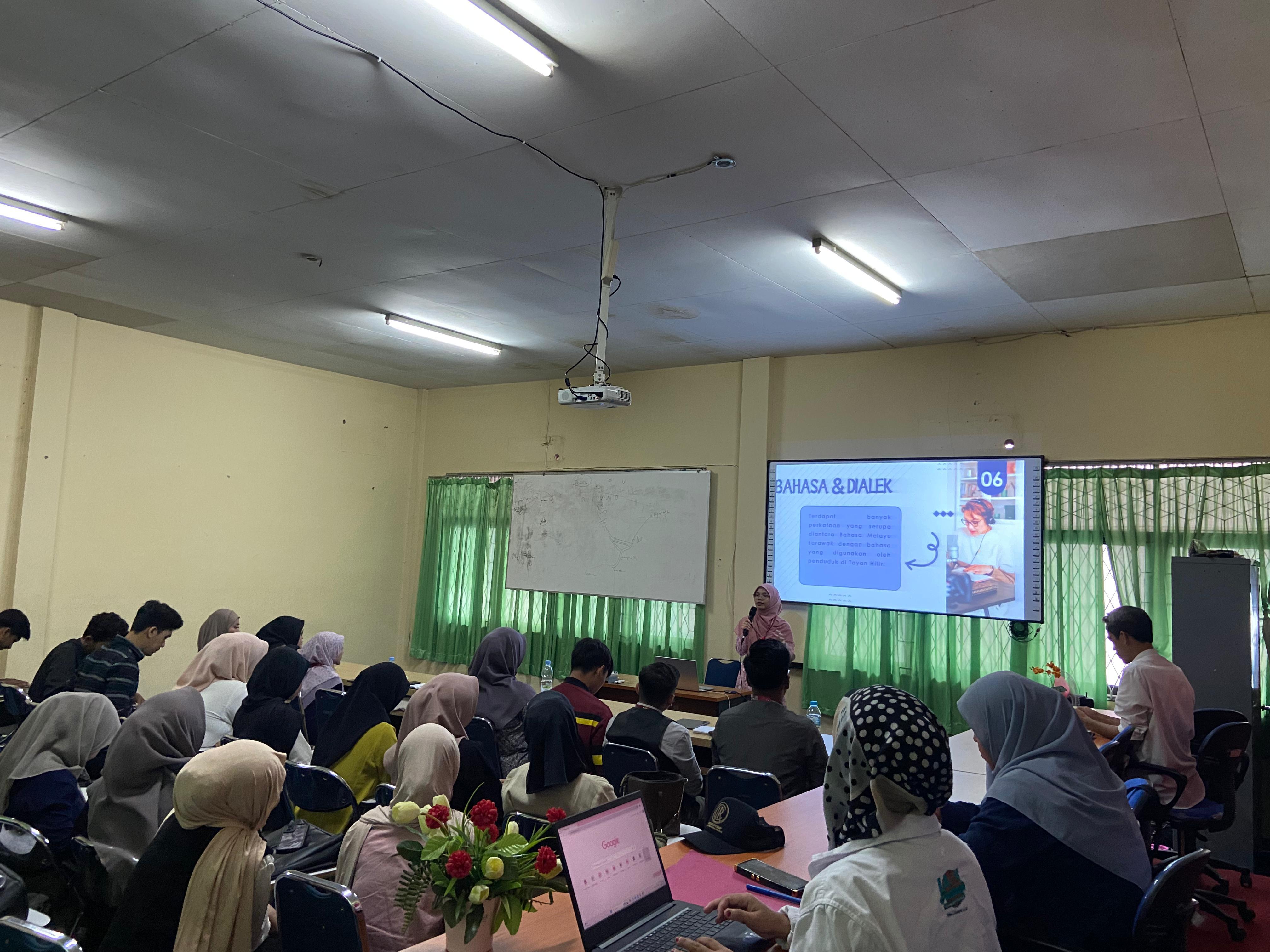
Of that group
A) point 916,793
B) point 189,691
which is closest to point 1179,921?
point 916,793

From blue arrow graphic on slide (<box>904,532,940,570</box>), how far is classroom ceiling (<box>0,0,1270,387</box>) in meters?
1.39

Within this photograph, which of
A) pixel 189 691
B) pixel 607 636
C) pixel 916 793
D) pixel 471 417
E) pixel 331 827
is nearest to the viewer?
pixel 916 793

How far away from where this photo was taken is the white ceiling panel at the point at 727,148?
3.00 metres

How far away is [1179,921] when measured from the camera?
187 centimetres

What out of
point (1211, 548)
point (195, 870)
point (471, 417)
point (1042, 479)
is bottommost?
point (195, 870)

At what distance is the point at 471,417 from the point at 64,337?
3421 mm

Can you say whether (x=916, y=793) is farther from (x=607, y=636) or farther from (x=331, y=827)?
(x=607, y=636)

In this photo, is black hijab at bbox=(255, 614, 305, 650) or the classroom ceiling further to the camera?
black hijab at bbox=(255, 614, 305, 650)

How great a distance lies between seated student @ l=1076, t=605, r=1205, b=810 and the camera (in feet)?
13.0

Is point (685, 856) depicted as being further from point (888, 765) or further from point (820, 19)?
point (820, 19)

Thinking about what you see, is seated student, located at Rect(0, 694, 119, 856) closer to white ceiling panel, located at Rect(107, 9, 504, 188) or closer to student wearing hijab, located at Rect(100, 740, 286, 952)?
student wearing hijab, located at Rect(100, 740, 286, 952)

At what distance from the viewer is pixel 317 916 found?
5.93ft

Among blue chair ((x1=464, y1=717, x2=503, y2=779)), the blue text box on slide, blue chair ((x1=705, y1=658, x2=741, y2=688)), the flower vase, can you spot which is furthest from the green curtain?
the flower vase

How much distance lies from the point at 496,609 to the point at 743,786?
544cm
